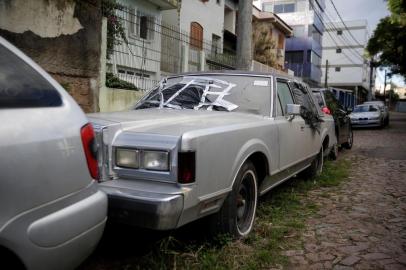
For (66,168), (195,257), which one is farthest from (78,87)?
(66,168)

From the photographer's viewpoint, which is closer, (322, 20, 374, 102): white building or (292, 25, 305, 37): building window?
(292, 25, 305, 37): building window

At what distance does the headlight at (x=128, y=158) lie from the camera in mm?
3152

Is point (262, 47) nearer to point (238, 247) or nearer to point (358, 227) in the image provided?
point (358, 227)

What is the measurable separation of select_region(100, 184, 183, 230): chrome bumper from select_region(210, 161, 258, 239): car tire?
2.22ft

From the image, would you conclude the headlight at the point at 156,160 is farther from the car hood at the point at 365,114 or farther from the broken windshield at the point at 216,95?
the car hood at the point at 365,114

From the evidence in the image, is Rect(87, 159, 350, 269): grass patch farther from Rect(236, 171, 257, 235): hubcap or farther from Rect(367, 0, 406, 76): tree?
Rect(367, 0, 406, 76): tree

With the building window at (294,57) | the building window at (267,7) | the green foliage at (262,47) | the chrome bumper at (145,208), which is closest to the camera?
the chrome bumper at (145,208)

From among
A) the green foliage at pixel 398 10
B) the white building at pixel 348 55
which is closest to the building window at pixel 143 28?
the green foliage at pixel 398 10

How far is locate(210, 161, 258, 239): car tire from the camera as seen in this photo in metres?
3.57

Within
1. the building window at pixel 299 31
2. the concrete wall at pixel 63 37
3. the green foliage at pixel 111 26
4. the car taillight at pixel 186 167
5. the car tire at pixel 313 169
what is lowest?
the car tire at pixel 313 169

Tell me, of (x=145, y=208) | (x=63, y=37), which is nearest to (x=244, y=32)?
(x=63, y=37)

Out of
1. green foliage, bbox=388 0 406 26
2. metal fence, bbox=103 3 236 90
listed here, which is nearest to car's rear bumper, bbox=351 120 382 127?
green foliage, bbox=388 0 406 26

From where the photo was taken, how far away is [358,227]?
15.0ft

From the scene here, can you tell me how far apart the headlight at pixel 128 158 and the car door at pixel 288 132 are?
199 cm
